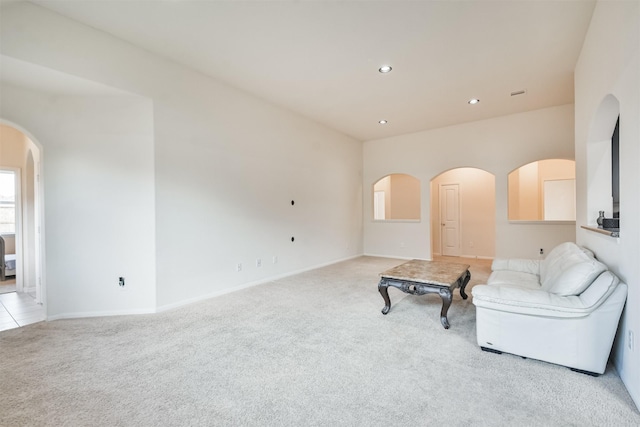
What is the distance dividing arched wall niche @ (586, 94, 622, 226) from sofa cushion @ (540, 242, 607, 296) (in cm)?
58

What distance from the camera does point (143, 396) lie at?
6.29 feet

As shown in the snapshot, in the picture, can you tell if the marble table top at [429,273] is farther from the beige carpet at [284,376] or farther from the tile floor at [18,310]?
the tile floor at [18,310]

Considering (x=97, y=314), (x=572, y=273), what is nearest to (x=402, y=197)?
(x=572, y=273)

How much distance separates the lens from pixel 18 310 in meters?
3.59

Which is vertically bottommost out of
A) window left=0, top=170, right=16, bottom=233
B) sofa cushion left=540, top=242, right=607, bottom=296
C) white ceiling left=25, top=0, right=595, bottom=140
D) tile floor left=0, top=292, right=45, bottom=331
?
tile floor left=0, top=292, right=45, bottom=331

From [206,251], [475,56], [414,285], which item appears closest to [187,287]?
[206,251]

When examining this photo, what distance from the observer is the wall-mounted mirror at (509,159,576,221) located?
21.9 feet

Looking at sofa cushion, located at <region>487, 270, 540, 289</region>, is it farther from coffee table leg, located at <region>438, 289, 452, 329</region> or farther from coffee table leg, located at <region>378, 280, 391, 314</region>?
coffee table leg, located at <region>378, 280, 391, 314</region>

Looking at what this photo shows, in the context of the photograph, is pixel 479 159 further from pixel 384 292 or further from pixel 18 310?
pixel 18 310

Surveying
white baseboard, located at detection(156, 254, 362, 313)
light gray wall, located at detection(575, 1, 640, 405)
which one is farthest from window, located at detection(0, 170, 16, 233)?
light gray wall, located at detection(575, 1, 640, 405)

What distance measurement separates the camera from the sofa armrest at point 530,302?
209cm

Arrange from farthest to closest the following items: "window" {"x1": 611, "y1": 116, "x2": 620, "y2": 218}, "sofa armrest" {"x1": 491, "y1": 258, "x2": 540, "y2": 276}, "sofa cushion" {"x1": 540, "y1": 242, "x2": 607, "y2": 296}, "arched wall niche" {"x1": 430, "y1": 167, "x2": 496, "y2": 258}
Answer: "arched wall niche" {"x1": 430, "y1": 167, "x2": 496, "y2": 258} → "sofa armrest" {"x1": 491, "y1": 258, "x2": 540, "y2": 276} → "window" {"x1": 611, "y1": 116, "x2": 620, "y2": 218} → "sofa cushion" {"x1": 540, "y1": 242, "x2": 607, "y2": 296}

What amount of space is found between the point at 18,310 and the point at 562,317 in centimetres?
569

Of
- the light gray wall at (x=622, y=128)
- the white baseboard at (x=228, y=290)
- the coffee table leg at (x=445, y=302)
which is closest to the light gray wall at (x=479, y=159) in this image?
the white baseboard at (x=228, y=290)
